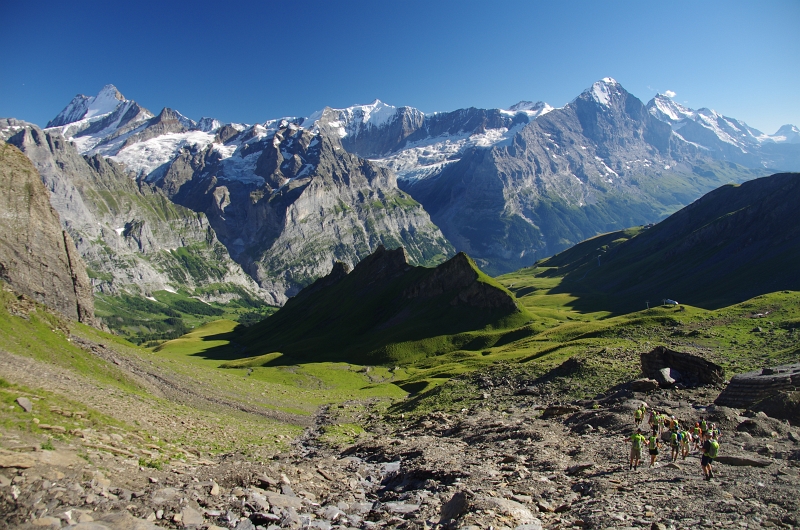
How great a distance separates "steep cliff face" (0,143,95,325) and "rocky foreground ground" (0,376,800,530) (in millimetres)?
79106

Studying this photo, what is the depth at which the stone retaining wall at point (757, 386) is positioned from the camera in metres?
40.3

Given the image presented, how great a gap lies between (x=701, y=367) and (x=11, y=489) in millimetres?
56037

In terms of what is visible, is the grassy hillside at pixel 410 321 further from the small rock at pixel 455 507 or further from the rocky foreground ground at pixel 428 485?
the small rock at pixel 455 507

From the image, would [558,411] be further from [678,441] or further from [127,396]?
[127,396]

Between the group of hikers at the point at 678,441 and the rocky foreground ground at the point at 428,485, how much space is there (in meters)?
0.69

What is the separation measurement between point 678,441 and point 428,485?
1689 cm

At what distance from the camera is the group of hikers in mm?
26953

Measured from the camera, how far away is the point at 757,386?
41.5 m

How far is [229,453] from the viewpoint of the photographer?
3447 centimetres

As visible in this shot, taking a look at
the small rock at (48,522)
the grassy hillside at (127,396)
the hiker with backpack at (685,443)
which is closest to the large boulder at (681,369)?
the hiker with backpack at (685,443)

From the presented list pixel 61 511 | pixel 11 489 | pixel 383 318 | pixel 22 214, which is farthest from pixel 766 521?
pixel 383 318

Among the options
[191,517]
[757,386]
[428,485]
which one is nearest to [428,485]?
[428,485]

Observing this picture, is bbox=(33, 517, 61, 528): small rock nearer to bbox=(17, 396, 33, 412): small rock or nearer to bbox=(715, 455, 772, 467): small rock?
bbox=(17, 396, 33, 412): small rock

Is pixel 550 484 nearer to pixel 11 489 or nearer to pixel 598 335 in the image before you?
pixel 11 489
